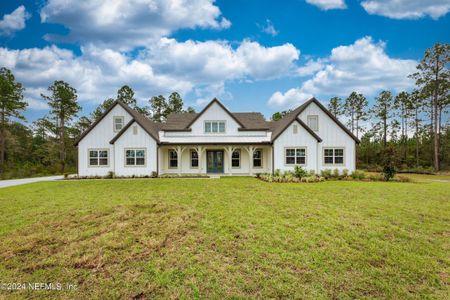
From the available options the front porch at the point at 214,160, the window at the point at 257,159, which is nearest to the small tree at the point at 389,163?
the front porch at the point at 214,160

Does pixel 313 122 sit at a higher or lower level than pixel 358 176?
higher

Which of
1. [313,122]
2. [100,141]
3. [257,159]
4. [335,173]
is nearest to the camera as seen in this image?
[335,173]

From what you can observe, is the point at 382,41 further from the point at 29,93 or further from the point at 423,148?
the point at 29,93

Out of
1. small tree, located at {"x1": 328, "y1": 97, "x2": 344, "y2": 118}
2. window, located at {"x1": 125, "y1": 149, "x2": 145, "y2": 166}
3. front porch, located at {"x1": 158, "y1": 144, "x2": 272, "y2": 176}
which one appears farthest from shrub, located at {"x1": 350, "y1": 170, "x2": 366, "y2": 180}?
small tree, located at {"x1": 328, "y1": 97, "x2": 344, "y2": 118}

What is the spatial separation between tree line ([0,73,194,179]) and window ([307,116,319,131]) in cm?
2882

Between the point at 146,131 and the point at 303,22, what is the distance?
52.6 ft

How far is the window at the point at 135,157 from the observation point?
755 inches

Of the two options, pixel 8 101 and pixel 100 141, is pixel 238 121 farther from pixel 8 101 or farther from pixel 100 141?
pixel 8 101

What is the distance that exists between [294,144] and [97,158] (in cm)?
1804

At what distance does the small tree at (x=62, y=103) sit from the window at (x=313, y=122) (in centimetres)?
3255

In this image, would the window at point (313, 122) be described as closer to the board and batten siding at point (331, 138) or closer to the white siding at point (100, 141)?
the board and batten siding at point (331, 138)

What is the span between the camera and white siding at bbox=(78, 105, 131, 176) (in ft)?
64.2

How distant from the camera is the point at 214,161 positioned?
840 inches

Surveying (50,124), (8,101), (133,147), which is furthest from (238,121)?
(50,124)
